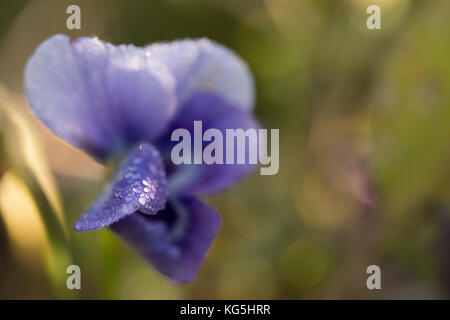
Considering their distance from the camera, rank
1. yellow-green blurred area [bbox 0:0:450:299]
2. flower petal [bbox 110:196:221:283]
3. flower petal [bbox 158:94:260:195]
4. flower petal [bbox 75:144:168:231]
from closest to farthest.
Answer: flower petal [bbox 75:144:168:231] → flower petal [bbox 110:196:221:283] → flower petal [bbox 158:94:260:195] → yellow-green blurred area [bbox 0:0:450:299]

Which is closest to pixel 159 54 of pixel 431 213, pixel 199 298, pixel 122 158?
pixel 122 158

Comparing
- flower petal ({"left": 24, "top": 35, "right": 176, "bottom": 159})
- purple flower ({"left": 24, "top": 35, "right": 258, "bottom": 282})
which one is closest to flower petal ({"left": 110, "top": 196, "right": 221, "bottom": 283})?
purple flower ({"left": 24, "top": 35, "right": 258, "bottom": 282})

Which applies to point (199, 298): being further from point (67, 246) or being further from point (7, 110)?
point (7, 110)

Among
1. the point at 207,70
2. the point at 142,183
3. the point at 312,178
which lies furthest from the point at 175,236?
the point at 312,178

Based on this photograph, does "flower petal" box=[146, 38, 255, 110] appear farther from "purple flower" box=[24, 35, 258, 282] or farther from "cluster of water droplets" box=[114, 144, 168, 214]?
"cluster of water droplets" box=[114, 144, 168, 214]

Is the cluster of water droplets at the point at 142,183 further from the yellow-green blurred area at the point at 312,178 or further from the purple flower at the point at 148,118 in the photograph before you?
the yellow-green blurred area at the point at 312,178
